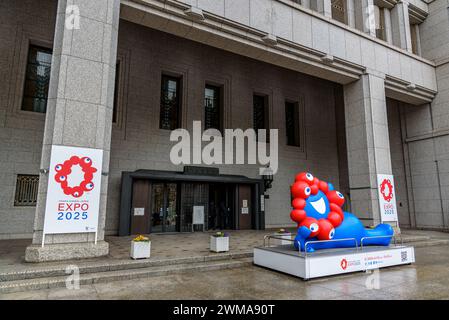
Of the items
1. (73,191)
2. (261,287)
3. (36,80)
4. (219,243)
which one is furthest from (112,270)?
(36,80)

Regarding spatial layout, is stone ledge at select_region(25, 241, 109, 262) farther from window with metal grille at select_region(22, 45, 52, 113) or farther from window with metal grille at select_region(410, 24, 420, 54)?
window with metal grille at select_region(410, 24, 420, 54)

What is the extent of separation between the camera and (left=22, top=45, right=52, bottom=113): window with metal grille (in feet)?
41.3

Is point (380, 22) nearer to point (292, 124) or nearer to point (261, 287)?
point (292, 124)

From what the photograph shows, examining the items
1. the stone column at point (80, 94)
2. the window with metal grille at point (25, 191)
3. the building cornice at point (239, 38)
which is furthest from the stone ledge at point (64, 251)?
the building cornice at point (239, 38)

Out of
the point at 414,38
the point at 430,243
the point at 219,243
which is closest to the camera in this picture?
the point at 219,243

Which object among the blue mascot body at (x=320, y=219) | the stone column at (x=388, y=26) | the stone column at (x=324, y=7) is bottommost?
the blue mascot body at (x=320, y=219)

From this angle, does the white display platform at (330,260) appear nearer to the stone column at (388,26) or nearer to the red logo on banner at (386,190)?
the red logo on banner at (386,190)

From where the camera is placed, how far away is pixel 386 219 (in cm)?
1309

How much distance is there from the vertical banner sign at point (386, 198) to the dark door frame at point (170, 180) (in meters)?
6.16

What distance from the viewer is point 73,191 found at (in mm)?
7422

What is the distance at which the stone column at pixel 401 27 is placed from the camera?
16156 millimetres

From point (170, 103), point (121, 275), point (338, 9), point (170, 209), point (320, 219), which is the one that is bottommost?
point (121, 275)

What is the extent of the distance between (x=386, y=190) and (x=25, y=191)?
1524cm
